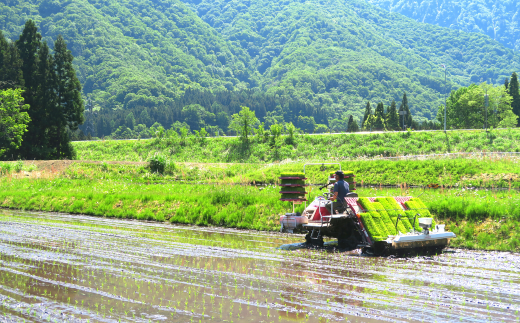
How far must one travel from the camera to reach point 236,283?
9492 millimetres

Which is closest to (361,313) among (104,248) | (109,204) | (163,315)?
(163,315)

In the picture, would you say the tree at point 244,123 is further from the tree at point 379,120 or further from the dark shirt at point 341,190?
the dark shirt at point 341,190

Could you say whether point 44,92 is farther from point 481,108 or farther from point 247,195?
point 481,108

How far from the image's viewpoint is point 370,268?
10.9 m

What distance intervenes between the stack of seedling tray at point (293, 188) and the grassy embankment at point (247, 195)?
3.43 meters

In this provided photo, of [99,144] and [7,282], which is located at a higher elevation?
[99,144]

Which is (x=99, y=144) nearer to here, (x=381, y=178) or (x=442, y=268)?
(x=381, y=178)

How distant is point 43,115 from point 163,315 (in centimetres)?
5421

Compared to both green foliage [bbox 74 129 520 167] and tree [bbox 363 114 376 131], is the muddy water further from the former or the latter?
tree [bbox 363 114 376 131]

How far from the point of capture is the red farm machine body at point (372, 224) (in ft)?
40.3

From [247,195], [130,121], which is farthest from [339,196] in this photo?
[130,121]

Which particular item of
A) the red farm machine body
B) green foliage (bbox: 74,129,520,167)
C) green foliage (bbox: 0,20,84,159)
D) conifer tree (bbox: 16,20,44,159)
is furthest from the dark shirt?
conifer tree (bbox: 16,20,44,159)

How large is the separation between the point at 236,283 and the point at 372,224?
4682 mm

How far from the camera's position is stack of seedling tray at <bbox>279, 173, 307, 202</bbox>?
1480cm
